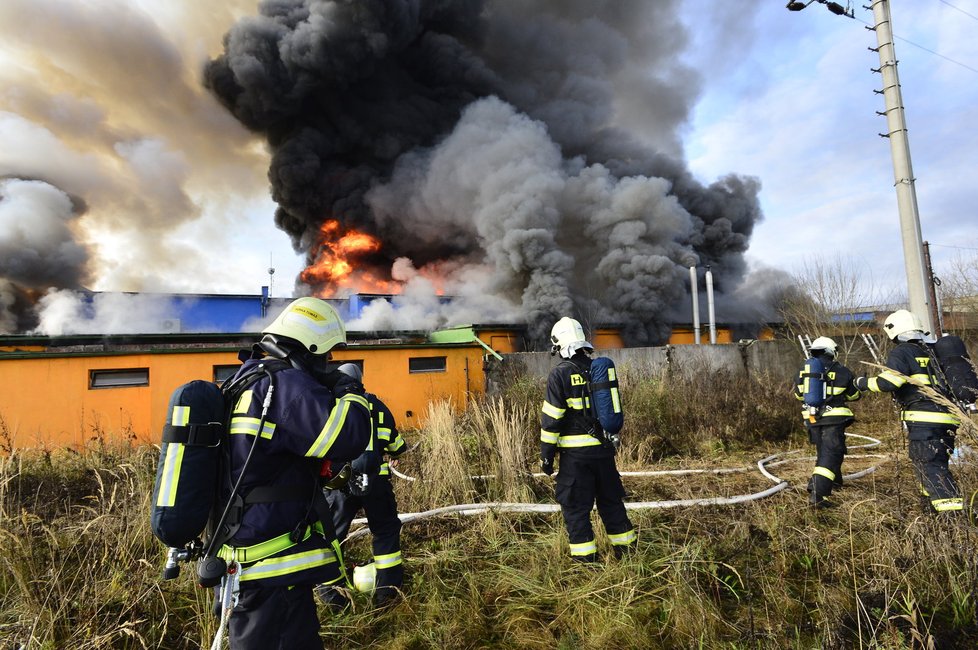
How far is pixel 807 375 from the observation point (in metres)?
5.18

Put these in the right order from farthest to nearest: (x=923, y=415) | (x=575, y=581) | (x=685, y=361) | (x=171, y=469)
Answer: (x=685, y=361)
(x=923, y=415)
(x=575, y=581)
(x=171, y=469)

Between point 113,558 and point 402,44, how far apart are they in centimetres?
2851

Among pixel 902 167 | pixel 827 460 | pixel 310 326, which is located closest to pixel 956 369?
pixel 827 460

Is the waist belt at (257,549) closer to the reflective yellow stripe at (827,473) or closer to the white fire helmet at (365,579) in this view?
the white fire helmet at (365,579)

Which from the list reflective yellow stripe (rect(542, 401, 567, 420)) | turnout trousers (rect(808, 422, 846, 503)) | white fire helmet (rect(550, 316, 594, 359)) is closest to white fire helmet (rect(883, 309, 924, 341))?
turnout trousers (rect(808, 422, 846, 503))

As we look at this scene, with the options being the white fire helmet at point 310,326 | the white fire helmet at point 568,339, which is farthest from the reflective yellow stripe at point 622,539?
the white fire helmet at point 310,326

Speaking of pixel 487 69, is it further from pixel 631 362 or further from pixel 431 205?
pixel 631 362

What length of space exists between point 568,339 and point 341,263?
76.7 ft

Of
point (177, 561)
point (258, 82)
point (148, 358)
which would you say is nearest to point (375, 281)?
point (258, 82)

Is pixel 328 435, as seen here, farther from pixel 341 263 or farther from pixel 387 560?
pixel 341 263

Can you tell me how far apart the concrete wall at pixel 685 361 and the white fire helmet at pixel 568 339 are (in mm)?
7236

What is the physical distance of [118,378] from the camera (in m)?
9.32

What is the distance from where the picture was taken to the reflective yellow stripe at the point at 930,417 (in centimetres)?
389

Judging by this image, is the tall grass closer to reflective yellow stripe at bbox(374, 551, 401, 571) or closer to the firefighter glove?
reflective yellow stripe at bbox(374, 551, 401, 571)
